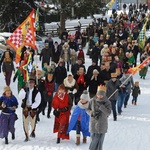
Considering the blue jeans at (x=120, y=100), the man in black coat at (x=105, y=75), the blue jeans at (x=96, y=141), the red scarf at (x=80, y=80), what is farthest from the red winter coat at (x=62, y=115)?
the man in black coat at (x=105, y=75)

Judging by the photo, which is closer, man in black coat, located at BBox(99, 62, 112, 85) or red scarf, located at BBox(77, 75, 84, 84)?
red scarf, located at BBox(77, 75, 84, 84)

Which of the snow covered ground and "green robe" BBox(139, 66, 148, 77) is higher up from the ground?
"green robe" BBox(139, 66, 148, 77)

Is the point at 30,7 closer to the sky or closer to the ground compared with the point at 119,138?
closer to the sky

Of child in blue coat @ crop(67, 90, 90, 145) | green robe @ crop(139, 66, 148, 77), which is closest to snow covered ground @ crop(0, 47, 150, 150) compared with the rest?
child in blue coat @ crop(67, 90, 90, 145)

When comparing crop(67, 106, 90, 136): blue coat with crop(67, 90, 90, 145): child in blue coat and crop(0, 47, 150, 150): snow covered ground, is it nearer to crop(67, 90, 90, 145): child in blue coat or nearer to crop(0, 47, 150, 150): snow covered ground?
crop(67, 90, 90, 145): child in blue coat

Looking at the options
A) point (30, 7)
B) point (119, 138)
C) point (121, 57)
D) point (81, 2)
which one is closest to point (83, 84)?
point (119, 138)

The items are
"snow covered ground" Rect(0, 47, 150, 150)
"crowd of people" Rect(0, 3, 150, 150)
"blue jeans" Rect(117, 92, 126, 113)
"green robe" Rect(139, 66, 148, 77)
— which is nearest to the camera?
"crowd of people" Rect(0, 3, 150, 150)

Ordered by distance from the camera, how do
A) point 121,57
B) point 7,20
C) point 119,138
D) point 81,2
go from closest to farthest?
point 119,138 < point 121,57 < point 7,20 < point 81,2

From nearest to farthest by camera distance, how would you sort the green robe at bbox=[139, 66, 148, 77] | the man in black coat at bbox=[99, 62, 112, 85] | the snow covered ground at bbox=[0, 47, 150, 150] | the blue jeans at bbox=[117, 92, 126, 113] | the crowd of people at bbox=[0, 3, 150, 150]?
the crowd of people at bbox=[0, 3, 150, 150], the snow covered ground at bbox=[0, 47, 150, 150], the blue jeans at bbox=[117, 92, 126, 113], the man in black coat at bbox=[99, 62, 112, 85], the green robe at bbox=[139, 66, 148, 77]

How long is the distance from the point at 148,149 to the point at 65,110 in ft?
6.68

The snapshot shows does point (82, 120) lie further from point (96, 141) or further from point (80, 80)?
point (80, 80)

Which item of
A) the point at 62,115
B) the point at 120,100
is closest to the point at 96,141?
the point at 62,115

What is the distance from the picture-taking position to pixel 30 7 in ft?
120

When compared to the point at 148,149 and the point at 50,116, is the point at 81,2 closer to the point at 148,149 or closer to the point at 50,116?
the point at 50,116
